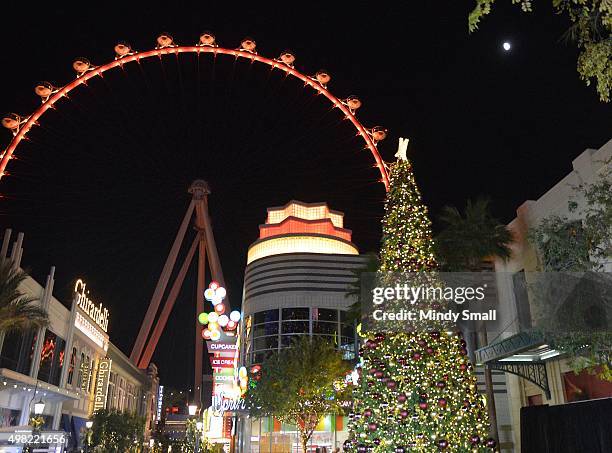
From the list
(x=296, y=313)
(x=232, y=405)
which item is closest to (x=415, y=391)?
(x=232, y=405)

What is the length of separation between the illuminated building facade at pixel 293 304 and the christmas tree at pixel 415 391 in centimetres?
4289

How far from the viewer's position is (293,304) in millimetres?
60781

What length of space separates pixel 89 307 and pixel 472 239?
105ft

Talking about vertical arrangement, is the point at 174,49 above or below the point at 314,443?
above

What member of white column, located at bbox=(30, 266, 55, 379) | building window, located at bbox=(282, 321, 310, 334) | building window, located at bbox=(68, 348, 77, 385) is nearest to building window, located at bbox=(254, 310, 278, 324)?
building window, located at bbox=(282, 321, 310, 334)

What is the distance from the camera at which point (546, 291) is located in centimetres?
1538

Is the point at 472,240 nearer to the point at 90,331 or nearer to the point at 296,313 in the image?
the point at 90,331

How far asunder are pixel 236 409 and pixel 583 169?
1371 inches

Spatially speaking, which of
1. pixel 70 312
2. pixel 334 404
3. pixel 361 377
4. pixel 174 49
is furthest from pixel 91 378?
pixel 361 377

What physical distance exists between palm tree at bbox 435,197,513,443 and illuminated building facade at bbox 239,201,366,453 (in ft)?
97.8

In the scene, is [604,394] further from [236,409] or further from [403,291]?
[236,409]

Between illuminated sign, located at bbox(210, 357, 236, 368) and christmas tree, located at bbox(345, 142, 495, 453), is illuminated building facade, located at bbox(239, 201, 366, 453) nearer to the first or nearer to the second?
illuminated sign, located at bbox(210, 357, 236, 368)

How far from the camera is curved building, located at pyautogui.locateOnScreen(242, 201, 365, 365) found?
60000 mm

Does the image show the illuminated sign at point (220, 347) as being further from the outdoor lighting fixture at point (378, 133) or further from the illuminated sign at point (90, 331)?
the outdoor lighting fixture at point (378, 133)
